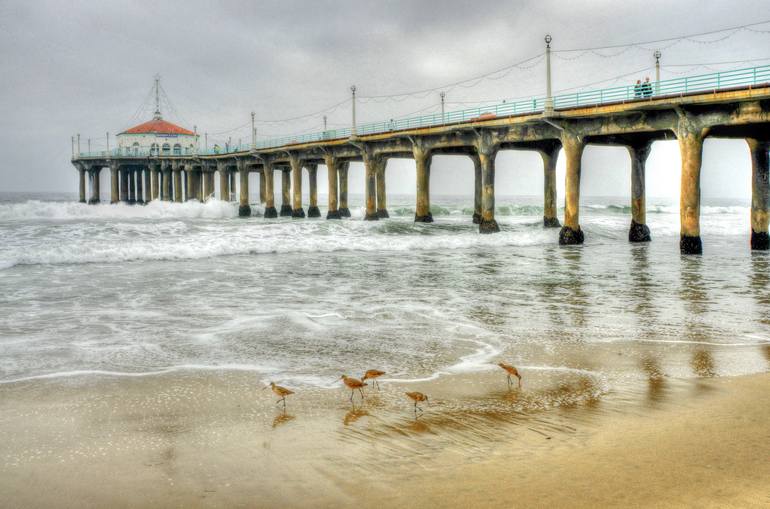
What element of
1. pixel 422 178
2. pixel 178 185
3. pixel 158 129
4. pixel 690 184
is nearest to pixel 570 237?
pixel 690 184

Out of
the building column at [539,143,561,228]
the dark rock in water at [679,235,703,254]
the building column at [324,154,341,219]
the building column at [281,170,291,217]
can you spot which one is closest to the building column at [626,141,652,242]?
the dark rock in water at [679,235,703,254]

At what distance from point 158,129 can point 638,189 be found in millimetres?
75093

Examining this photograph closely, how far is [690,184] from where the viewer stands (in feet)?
70.6

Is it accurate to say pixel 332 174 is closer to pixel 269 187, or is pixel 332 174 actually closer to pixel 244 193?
pixel 269 187

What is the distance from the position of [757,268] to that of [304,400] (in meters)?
15.8

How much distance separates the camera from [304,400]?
18.5ft

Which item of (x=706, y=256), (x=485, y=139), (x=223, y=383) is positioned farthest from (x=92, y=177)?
(x=223, y=383)

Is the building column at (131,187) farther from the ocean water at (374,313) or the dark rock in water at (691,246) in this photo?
the dark rock in water at (691,246)

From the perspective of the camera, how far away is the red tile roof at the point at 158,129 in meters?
86.9

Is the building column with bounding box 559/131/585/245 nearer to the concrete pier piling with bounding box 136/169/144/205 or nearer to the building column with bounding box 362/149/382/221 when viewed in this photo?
the building column with bounding box 362/149/382/221

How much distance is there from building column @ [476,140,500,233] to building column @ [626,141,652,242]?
21.7 feet

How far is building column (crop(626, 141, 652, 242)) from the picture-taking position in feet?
92.0

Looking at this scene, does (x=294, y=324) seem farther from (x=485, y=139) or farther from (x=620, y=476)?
(x=485, y=139)

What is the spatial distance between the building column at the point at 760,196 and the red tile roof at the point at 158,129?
7829 cm
